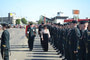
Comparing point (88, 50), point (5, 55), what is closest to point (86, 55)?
point (88, 50)

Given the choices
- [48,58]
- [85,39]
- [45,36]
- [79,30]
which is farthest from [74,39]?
[45,36]

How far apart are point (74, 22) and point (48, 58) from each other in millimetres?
3495

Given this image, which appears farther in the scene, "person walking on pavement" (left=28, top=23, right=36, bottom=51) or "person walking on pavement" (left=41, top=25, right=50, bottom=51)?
"person walking on pavement" (left=28, top=23, right=36, bottom=51)

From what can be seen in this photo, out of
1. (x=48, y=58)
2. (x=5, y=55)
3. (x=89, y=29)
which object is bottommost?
(x=48, y=58)

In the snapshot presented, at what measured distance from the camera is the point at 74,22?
8.22m

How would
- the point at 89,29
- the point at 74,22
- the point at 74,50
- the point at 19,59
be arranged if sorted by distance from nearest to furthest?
1. the point at 89,29
2. the point at 74,50
3. the point at 74,22
4. the point at 19,59

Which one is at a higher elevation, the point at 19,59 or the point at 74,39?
the point at 74,39

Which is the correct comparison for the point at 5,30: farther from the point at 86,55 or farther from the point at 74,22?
the point at 86,55

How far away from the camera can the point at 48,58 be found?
36.3ft

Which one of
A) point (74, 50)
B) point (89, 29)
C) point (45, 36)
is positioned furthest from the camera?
A: point (45, 36)

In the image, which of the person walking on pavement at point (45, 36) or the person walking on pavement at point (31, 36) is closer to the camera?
the person walking on pavement at point (45, 36)

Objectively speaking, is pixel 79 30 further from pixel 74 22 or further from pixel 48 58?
pixel 48 58

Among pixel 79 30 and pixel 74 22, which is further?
pixel 74 22

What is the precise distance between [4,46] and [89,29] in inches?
139
